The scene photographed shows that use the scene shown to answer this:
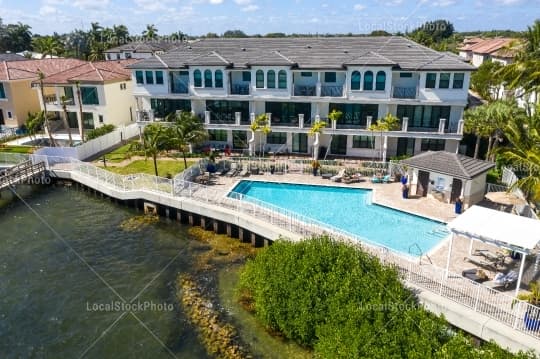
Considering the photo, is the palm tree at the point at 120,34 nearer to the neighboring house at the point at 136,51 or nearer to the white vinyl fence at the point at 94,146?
the neighboring house at the point at 136,51

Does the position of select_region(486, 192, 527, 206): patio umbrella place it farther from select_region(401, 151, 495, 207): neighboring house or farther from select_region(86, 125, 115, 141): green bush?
select_region(86, 125, 115, 141): green bush

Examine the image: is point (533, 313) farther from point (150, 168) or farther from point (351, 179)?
point (150, 168)

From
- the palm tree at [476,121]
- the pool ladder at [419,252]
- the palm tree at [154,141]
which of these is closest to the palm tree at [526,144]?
the palm tree at [476,121]

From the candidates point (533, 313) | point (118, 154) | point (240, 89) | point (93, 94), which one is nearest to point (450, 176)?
point (533, 313)

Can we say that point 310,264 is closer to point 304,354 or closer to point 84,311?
point 304,354

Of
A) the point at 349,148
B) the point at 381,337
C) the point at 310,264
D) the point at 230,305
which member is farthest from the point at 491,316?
the point at 349,148

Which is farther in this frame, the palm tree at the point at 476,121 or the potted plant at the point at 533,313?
the palm tree at the point at 476,121

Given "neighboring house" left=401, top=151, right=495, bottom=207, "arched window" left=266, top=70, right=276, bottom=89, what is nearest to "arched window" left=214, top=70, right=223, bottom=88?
"arched window" left=266, top=70, right=276, bottom=89
